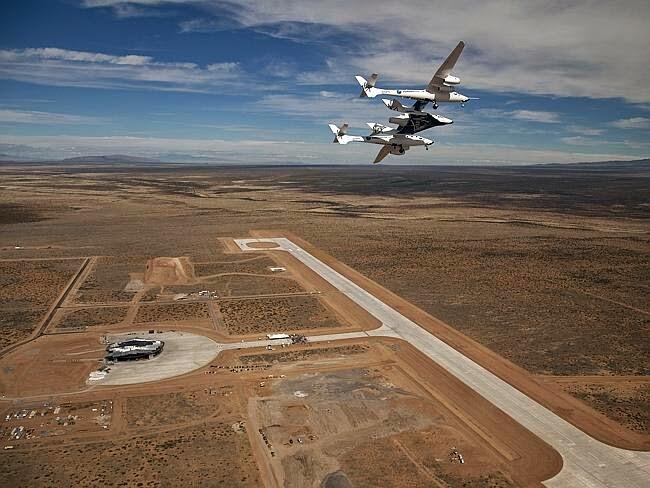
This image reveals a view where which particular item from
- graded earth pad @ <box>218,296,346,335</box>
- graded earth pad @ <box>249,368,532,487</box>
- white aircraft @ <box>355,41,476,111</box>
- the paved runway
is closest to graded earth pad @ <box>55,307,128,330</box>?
graded earth pad @ <box>218,296,346,335</box>

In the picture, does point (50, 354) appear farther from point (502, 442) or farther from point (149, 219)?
point (149, 219)

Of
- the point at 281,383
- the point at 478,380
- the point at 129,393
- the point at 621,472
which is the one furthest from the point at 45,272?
the point at 621,472

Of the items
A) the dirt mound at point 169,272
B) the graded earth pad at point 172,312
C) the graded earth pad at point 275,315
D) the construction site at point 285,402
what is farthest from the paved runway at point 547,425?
the dirt mound at point 169,272

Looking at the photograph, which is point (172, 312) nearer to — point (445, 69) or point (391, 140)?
point (391, 140)

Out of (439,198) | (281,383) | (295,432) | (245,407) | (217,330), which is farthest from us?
(439,198)

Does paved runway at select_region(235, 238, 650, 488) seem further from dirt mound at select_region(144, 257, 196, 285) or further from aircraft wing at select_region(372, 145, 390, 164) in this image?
dirt mound at select_region(144, 257, 196, 285)

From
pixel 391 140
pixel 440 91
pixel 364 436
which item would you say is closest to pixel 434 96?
pixel 440 91

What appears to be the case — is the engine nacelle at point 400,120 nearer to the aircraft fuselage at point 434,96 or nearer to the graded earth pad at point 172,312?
the aircraft fuselage at point 434,96
